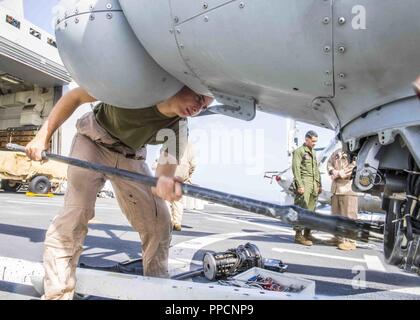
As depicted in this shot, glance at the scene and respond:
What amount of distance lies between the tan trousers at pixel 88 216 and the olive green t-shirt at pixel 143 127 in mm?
90

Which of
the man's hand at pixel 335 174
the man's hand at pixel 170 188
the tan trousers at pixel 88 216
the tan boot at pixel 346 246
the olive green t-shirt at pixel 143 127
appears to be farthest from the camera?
the man's hand at pixel 335 174

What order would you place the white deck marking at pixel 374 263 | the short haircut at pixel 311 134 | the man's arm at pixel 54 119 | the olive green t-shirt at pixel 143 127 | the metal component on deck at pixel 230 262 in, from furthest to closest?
1. the short haircut at pixel 311 134
2. the white deck marking at pixel 374 263
3. the metal component on deck at pixel 230 262
4. the man's arm at pixel 54 119
5. the olive green t-shirt at pixel 143 127

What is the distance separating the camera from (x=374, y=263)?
11.0ft

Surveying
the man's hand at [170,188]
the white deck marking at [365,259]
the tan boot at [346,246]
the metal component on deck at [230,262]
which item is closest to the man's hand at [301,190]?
the tan boot at [346,246]

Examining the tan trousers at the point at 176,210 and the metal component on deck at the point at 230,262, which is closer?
the metal component on deck at the point at 230,262

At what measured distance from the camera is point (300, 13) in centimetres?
98

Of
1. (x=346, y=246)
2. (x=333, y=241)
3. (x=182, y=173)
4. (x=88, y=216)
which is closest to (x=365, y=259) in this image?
(x=346, y=246)

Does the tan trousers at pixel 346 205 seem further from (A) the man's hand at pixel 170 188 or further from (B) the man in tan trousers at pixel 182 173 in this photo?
(A) the man's hand at pixel 170 188

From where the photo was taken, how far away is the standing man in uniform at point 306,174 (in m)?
4.73

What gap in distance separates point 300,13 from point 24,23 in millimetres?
14777
